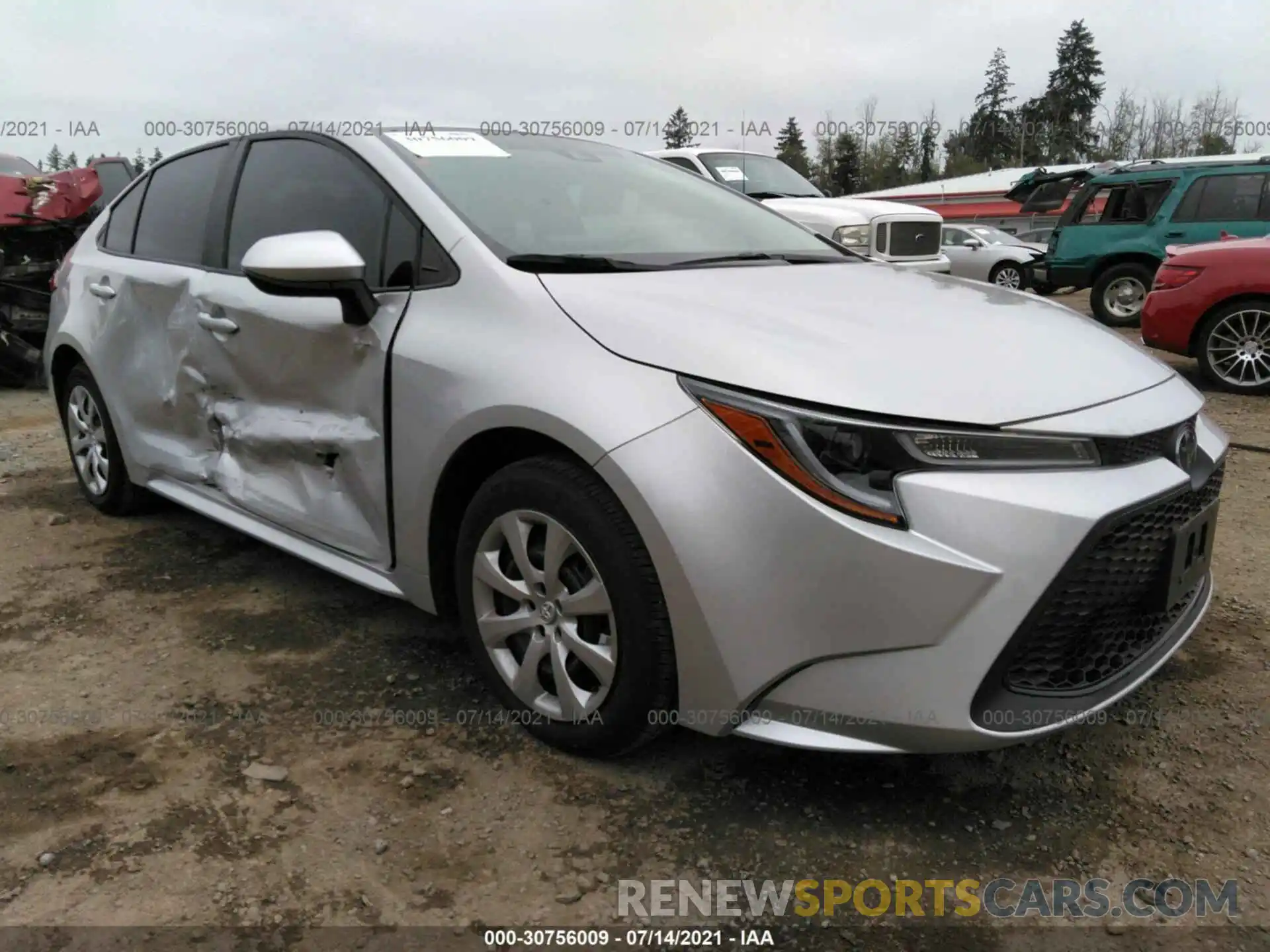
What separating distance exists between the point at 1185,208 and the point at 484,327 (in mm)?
10405

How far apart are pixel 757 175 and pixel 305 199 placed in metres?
5.83

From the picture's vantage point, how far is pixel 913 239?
7.73 meters

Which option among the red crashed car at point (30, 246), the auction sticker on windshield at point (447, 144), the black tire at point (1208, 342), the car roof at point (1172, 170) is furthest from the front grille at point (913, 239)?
the red crashed car at point (30, 246)

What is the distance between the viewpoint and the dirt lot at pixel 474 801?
183 centimetres

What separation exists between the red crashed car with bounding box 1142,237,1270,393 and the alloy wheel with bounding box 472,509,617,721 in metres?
6.06

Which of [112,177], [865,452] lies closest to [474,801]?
[865,452]

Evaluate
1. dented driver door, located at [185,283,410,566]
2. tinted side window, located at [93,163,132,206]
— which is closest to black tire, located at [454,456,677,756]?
dented driver door, located at [185,283,410,566]

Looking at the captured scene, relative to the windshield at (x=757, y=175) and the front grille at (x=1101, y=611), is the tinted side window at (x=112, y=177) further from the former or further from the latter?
the front grille at (x=1101, y=611)

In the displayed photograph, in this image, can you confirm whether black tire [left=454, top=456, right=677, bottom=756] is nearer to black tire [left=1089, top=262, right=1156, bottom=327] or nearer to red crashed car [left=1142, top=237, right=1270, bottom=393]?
red crashed car [left=1142, top=237, right=1270, bottom=393]

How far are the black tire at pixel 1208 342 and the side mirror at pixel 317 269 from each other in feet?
20.0

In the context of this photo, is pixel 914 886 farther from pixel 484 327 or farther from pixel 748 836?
pixel 484 327

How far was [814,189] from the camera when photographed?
8.66 metres

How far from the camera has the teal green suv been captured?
9969mm

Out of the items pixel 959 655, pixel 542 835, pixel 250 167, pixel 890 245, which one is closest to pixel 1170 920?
pixel 959 655
